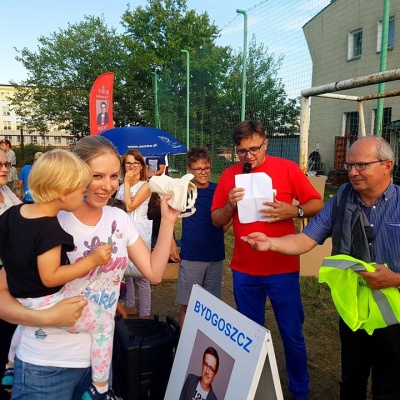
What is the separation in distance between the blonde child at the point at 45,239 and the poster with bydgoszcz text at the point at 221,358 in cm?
67

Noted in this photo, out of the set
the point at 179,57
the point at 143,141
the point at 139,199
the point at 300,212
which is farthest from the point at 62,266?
the point at 179,57

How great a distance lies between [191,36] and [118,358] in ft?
80.8

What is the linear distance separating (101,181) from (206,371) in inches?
40.2

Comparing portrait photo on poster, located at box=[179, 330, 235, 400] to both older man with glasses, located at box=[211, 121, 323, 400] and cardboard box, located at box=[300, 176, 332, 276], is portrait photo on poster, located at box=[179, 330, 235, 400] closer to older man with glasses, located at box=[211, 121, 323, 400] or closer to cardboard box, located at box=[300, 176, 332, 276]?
older man with glasses, located at box=[211, 121, 323, 400]

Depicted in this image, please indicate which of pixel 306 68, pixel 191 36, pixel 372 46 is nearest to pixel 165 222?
pixel 306 68

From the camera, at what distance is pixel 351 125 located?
7.45m

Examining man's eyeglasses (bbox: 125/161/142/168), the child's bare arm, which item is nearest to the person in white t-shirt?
the child's bare arm

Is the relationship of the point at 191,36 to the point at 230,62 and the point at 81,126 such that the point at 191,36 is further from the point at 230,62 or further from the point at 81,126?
the point at 230,62

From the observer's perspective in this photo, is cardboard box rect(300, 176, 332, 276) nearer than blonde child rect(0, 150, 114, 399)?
No

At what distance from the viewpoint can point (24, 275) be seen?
1395 mm

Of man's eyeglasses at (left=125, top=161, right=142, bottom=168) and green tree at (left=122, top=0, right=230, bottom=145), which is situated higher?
green tree at (left=122, top=0, right=230, bottom=145)

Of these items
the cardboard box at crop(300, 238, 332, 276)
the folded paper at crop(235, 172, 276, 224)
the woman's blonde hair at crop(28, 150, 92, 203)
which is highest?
the woman's blonde hair at crop(28, 150, 92, 203)

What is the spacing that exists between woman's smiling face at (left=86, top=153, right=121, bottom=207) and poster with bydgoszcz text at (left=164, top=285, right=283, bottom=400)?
76 centimetres

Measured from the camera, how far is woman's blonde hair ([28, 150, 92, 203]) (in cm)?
137
